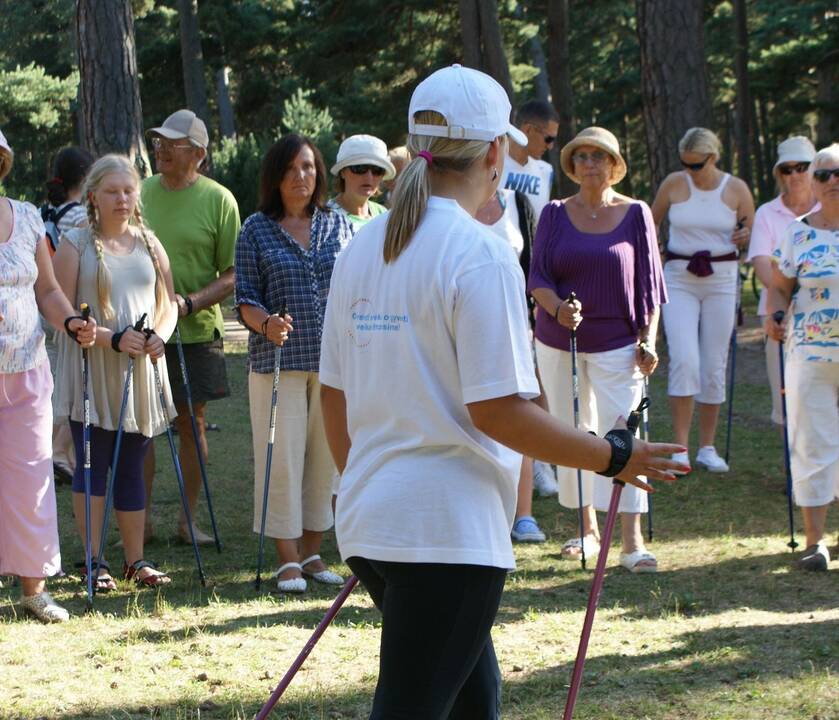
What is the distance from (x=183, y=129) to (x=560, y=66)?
16.7m

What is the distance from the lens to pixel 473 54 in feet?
58.0

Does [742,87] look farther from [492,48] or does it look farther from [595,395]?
[595,395]

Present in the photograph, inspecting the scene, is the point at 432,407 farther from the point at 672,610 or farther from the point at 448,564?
the point at 672,610

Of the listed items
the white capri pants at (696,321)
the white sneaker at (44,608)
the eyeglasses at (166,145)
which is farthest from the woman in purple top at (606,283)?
the white sneaker at (44,608)

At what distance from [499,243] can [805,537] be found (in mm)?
4633

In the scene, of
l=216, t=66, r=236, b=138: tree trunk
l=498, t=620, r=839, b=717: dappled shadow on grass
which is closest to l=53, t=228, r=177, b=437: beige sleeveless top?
l=498, t=620, r=839, b=717: dappled shadow on grass

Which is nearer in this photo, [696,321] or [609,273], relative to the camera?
[609,273]

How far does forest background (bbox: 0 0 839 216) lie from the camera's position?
23312mm

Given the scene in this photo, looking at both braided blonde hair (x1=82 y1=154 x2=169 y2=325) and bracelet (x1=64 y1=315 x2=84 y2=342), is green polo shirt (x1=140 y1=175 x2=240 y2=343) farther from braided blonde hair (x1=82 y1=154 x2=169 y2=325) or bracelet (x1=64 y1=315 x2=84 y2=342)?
bracelet (x1=64 y1=315 x2=84 y2=342)

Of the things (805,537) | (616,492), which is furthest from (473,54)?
(616,492)

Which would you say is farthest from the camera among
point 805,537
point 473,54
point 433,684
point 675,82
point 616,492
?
point 473,54

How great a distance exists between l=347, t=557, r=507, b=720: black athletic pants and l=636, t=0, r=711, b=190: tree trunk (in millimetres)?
9772

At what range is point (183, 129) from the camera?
652 centimetres

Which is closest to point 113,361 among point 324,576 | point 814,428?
point 324,576
